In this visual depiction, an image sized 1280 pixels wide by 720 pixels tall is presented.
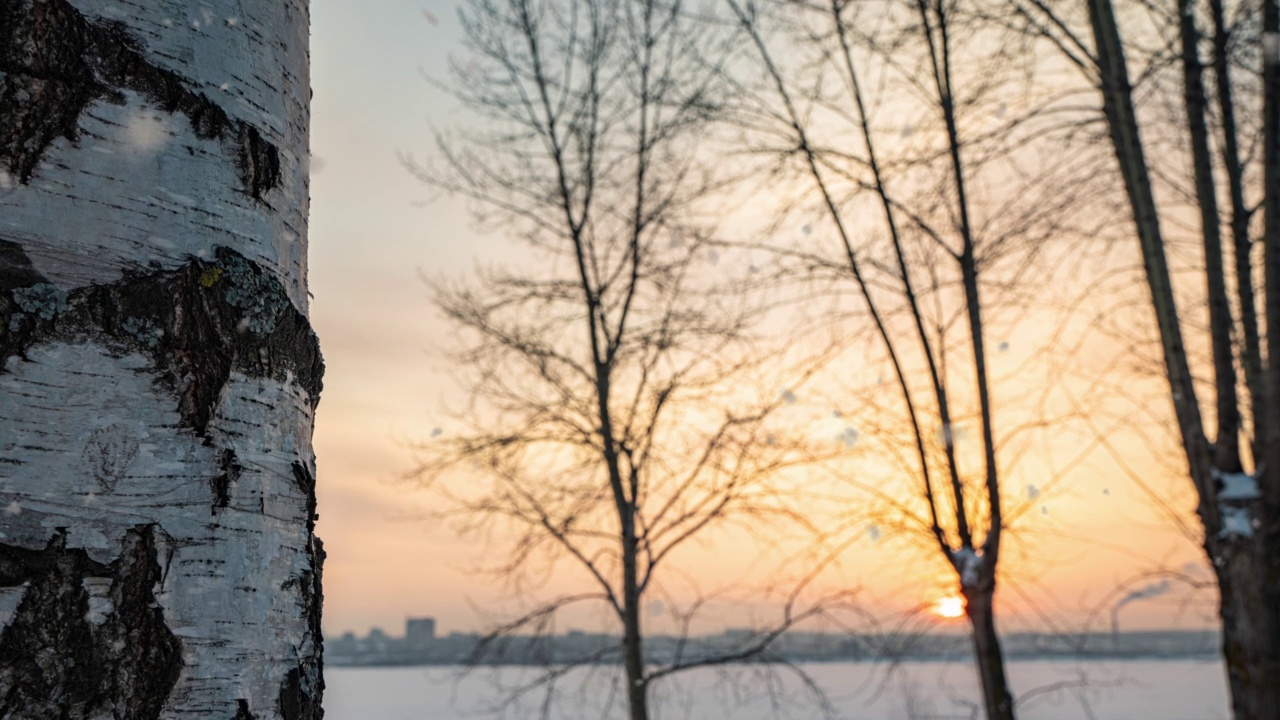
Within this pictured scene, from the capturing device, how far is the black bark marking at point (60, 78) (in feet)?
2.52

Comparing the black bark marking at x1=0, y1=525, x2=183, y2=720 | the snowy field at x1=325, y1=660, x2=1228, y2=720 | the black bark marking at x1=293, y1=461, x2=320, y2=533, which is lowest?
the snowy field at x1=325, y1=660, x2=1228, y2=720

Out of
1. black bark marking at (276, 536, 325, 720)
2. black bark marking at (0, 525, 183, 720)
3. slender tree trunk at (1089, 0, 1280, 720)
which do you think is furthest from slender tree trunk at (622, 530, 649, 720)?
black bark marking at (0, 525, 183, 720)

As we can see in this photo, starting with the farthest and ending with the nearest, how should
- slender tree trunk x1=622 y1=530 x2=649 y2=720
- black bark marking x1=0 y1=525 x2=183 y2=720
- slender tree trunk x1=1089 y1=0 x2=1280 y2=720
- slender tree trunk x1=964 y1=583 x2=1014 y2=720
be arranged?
1. slender tree trunk x1=622 y1=530 x2=649 y2=720
2. slender tree trunk x1=964 y1=583 x2=1014 y2=720
3. slender tree trunk x1=1089 y1=0 x2=1280 y2=720
4. black bark marking x1=0 y1=525 x2=183 y2=720

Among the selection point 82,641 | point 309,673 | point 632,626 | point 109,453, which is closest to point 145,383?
point 109,453

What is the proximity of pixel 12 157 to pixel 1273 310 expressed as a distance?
5245 millimetres

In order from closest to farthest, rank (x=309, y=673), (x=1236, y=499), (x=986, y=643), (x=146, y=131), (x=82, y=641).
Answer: (x=82, y=641) → (x=146, y=131) → (x=309, y=673) → (x=1236, y=499) → (x=986, y=643)

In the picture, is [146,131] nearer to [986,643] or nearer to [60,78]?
[60,78]

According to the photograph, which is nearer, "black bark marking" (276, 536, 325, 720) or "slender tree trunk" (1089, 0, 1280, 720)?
"black bark marking" (276, 536, 325, 720)

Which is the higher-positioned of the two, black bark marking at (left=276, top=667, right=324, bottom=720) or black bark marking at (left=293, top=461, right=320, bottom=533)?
black bark marking at (left=293, top=461, right=320, bottom=533)

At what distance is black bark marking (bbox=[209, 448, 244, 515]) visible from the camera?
0.82 m

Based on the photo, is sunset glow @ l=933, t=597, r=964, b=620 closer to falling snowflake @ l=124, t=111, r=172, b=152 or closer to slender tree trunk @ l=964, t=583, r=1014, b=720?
slender tree trunk @ l=964, t=583, r=1014, b=720

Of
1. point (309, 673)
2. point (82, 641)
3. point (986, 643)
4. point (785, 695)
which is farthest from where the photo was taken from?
point (785, 695)

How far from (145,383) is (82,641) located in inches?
8.2

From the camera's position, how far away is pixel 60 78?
80 cm
